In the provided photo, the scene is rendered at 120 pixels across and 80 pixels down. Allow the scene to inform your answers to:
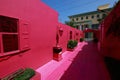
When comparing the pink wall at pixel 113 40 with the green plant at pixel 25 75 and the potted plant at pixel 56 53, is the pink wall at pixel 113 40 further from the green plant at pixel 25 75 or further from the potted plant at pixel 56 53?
the green plant at pixel 25 75

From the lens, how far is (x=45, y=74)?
15.4 ft

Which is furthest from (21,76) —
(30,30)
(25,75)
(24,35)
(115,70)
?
Answer: (115,70)

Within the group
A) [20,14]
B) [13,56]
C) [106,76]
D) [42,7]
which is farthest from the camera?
[42,7]

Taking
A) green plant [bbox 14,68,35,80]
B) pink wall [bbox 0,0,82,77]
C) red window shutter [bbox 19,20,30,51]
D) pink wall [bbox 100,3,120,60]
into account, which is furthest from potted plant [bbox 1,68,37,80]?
pink wall [bbox 100,3,120,60]

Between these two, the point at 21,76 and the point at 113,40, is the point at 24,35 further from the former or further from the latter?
the point at 113,40

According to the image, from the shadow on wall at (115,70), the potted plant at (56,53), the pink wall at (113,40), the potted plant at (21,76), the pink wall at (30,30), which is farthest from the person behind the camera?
the potted plant at (56,53)

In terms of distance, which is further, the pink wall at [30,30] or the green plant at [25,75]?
the pink wall at [30,30]

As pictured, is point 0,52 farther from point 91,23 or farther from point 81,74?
point 91,23

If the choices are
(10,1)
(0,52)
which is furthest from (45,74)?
(10,1)

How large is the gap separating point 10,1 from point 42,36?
258 cm

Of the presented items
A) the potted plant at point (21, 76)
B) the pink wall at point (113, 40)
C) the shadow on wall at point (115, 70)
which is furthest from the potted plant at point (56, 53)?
the shadow on wall at point (115, 70)

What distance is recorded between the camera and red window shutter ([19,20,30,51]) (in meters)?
3.56

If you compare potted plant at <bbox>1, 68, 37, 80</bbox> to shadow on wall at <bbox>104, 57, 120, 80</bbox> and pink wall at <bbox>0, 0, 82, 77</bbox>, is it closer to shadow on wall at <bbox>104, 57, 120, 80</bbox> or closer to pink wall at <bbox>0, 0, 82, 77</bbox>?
pink wall at <bbox>0, 0, 82, 77</bbox>

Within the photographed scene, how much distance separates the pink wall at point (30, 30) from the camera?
10.1ft
